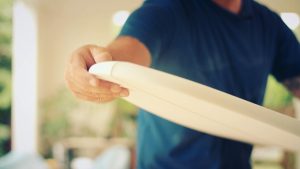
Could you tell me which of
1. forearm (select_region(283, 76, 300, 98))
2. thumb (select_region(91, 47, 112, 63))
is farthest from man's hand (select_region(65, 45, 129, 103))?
forearm (select_region(283, 76, 300, 98))

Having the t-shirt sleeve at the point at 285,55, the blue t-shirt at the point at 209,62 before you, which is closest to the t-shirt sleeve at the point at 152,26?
the blue t-shirt at the point at 209,62

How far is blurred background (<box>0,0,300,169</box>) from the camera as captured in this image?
443 millimetres

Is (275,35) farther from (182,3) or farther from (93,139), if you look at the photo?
(93,139)

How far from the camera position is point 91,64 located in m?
0.25

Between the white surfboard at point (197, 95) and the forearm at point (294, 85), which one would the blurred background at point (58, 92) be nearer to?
the forearm at point (294, 85)

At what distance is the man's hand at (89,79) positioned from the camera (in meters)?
0.24

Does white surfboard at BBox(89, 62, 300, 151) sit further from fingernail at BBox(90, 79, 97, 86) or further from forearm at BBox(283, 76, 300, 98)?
forearm at BBox(283, 76, 300, 98)

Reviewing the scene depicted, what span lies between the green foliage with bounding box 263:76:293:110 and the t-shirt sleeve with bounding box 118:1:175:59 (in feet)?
0.51

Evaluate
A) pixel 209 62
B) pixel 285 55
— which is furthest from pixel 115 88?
pixel 285 55

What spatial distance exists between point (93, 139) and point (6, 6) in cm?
21

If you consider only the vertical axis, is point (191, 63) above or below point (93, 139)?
above

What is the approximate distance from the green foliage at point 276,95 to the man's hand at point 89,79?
228mm

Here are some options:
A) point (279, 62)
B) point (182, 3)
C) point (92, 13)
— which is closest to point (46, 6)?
point (92, 13)

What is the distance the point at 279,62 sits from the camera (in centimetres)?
43
